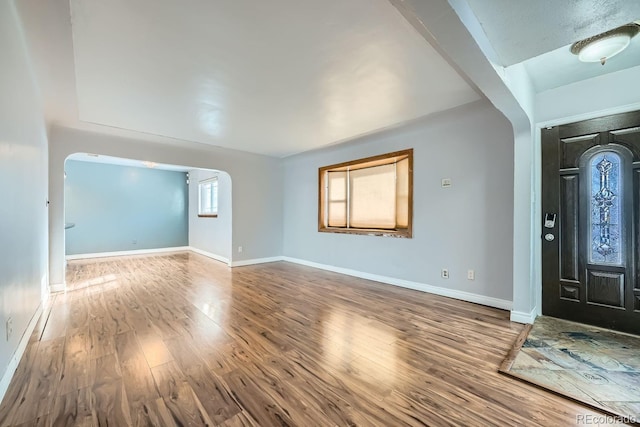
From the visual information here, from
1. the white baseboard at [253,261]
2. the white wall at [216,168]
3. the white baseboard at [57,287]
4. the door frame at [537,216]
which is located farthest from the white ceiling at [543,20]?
the white baseboard at [57,287]

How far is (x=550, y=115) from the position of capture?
2.74 m

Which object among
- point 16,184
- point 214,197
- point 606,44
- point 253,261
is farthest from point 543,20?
point 214,197

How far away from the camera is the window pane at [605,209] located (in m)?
2.40

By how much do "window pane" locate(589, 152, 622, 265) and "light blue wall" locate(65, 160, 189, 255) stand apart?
334 inches

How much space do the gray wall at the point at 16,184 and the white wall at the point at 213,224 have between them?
10.2 feet

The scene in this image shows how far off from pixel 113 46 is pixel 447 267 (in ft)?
13.2

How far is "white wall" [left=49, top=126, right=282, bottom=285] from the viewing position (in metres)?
3.58

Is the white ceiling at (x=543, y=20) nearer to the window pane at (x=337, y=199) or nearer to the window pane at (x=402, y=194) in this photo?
the window pane at (x=402, y=194)

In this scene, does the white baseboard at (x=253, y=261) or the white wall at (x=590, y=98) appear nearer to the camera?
the white wall at (x=590, y=98)

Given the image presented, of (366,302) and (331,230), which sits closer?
(366,302)

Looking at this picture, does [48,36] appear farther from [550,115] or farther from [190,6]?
[550,115]

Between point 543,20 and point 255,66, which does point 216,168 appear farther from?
point 543,20

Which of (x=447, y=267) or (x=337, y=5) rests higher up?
(x=337, y=5)

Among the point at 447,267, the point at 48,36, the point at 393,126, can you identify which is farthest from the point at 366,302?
the point at 48,36
